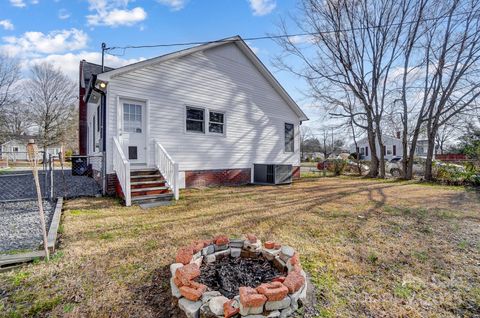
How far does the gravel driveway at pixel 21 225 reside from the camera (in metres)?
3.38

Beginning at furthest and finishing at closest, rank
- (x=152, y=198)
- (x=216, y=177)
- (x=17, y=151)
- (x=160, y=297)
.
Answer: (x=17, y=151), (x=216, y=177), (x=152, y=198), (x=160, y=297)

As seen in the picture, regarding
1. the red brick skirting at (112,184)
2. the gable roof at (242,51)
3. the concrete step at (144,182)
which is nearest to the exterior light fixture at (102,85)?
the gable roof at (242,51)

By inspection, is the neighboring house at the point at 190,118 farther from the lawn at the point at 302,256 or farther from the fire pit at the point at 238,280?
the fire pit at the point at 238,280

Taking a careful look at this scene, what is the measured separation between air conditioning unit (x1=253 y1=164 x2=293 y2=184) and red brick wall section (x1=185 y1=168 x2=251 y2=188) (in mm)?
358

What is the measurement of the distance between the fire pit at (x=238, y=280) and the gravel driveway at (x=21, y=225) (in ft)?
8.18

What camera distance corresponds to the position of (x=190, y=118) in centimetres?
870

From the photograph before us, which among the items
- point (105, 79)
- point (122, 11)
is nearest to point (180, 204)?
point (105, 79)

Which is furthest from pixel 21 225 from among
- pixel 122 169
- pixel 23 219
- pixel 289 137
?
pixel 289 137

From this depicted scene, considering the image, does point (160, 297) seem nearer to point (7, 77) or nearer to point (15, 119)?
point (15, 119)

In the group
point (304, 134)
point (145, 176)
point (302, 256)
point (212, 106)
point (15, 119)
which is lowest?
point (302, 256)

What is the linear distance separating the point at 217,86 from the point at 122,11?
406cm

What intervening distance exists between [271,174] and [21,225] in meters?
7.90

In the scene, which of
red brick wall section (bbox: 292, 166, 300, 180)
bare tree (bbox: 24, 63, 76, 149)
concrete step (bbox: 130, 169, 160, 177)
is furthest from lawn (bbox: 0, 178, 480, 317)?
bare tree (bbox: 24, 63, 76, 149)

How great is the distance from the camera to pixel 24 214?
493cm
